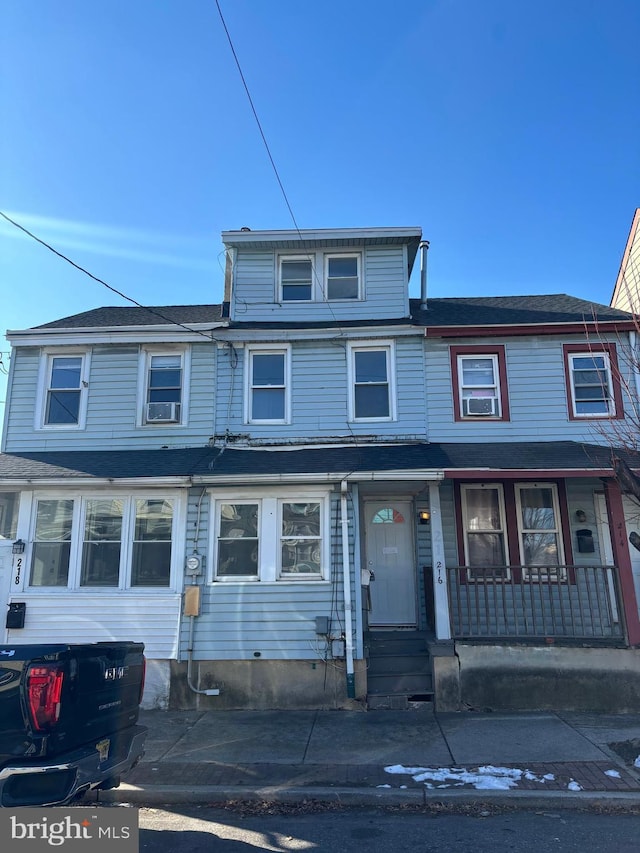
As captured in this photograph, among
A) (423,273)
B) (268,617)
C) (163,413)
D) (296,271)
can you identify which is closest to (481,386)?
(423,273)

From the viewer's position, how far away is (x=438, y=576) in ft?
29.2

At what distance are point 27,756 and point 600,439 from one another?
9536mm

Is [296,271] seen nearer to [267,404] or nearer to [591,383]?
A: [267,404]

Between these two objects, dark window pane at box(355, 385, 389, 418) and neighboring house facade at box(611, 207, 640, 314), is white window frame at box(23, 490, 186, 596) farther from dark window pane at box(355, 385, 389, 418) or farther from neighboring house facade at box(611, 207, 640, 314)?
neighboring house facade at box(611, 207, 640, 314)

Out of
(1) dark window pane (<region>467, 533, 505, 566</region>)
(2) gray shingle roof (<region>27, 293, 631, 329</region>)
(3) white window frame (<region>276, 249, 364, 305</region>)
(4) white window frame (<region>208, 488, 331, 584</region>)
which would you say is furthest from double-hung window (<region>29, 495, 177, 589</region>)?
(1) dark window pane (<region>467, 533, 505, 566</region>)

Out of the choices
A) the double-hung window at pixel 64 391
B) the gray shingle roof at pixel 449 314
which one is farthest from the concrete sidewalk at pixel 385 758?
the gray shingle roof at pixel 449 314

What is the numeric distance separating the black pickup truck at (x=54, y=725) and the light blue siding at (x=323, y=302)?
765cm

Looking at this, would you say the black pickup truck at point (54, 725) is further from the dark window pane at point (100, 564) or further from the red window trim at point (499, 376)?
the red window trim at point (499, 376)

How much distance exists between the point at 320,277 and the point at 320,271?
132 millimetres

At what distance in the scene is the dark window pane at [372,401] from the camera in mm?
10422

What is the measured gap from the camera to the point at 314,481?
356 inches

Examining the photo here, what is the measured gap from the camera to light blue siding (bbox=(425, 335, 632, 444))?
10.3m

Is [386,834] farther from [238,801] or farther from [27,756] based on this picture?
[27,756]

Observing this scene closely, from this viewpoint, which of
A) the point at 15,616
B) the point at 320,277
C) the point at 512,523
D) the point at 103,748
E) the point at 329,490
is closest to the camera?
the point at 103,748
